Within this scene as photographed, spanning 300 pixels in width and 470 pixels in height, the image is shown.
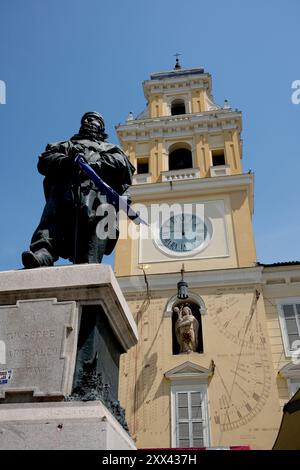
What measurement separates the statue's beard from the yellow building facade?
9091 millimetres

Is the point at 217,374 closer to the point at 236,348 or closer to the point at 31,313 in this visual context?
the point at 236,348

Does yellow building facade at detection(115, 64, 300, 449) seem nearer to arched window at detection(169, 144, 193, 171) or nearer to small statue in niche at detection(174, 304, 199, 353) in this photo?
arched window at detection(169, 144, 193, 171)

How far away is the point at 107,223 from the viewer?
3.86m

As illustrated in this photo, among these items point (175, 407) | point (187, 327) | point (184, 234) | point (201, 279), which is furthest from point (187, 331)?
point (184, 234)

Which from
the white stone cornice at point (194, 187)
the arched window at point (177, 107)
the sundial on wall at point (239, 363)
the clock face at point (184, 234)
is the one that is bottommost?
the sundial on wall at point (239, 363)

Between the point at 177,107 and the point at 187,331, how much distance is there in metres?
11.3

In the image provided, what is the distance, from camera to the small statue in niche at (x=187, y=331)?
12.7m

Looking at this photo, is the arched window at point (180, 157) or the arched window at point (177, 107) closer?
the arched window at point (180, 157)

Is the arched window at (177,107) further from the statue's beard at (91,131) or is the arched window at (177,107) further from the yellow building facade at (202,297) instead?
the statue's beard at (91,131)

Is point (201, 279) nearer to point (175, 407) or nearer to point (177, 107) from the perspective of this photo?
point (175, 407)

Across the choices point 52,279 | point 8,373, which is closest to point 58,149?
point 52,279

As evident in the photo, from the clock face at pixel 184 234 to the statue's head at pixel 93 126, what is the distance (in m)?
10.6

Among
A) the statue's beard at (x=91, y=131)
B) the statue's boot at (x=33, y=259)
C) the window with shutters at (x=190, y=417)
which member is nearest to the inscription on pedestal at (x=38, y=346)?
the statue's boot at (x=33, y=259)
